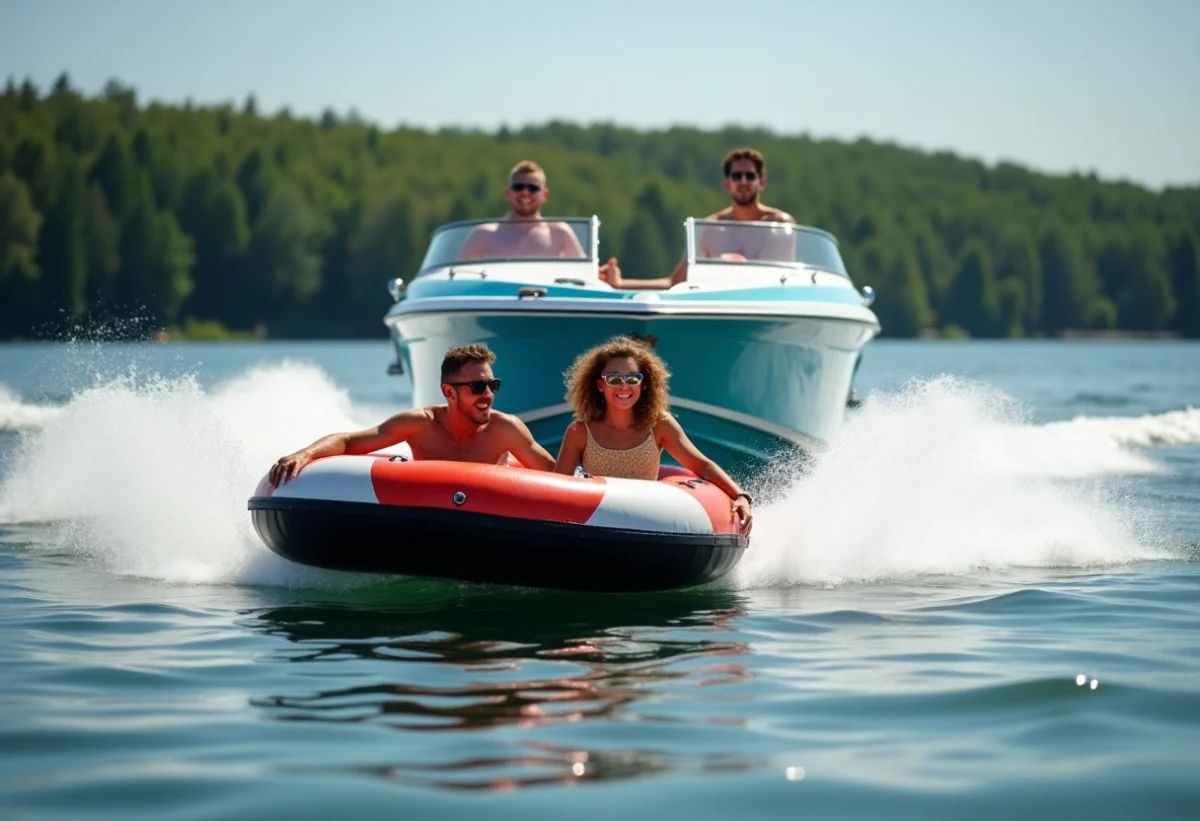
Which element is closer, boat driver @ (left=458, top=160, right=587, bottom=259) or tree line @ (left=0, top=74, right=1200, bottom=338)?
boat driver @ (left=458, top=160, right=587, bottom=259)

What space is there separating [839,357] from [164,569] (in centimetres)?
544

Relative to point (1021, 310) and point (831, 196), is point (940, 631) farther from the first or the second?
point (831, 196)

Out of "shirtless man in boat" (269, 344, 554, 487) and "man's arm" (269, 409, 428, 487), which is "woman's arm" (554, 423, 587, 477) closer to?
"shirtless man in boat" (269, 344, 554, 487)

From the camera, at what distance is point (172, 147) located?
10375 centimetres

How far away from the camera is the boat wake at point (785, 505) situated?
29.3ft

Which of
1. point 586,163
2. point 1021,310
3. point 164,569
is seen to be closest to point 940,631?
point 164,569

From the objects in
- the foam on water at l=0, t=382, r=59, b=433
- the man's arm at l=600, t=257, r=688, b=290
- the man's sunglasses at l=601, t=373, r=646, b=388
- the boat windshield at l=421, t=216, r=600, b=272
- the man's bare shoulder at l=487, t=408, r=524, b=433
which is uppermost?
the boat windshield at l=421, t=216, r=600, b=272

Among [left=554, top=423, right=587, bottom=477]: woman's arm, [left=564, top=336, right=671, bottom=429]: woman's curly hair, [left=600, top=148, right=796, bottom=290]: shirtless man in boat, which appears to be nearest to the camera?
[left=564, top=336, right=671, bottom=429]: woman's curly hair

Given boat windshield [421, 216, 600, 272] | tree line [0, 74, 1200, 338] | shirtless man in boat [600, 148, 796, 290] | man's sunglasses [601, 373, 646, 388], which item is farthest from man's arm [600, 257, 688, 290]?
tree line [0, 74, 1200, 338]

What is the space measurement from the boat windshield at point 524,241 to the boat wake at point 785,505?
7.10 feet

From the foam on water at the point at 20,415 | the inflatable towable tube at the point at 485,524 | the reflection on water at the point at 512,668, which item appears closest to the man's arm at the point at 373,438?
the inflatable towable tube at the point at 485,524

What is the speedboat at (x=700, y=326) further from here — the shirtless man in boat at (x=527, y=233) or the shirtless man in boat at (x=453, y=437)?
the shirtless man in boat at (x=453, y=437)

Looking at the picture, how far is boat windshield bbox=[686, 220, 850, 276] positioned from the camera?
39.3 feet

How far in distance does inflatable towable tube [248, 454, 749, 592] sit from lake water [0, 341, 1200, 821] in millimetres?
206
